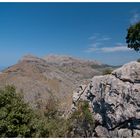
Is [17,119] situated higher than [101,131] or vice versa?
→ [17,119]

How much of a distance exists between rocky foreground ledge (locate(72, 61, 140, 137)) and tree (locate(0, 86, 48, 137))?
71.4 feet

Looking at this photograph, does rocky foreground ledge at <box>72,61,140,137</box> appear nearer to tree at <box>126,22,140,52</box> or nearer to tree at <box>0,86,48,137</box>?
tree at <box>126,22,140,52</box>

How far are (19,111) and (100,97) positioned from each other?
25802mm

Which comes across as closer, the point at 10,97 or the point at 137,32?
the point at 10,97

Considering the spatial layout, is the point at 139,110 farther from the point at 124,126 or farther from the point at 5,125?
the point at 5,125

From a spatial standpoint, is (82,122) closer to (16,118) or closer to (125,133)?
(125,133)

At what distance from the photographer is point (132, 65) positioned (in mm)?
37719

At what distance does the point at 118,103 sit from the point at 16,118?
79.5 ft

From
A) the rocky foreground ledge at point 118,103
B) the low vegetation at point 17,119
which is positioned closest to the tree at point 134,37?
the rocky foreground ledge at point 118,103

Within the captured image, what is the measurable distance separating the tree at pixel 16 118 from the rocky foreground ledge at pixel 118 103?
21.8 metres

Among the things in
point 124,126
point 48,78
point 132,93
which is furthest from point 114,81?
point 48,78

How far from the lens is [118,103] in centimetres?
3647

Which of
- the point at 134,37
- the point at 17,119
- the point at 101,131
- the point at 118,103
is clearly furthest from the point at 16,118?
the point at 134,37

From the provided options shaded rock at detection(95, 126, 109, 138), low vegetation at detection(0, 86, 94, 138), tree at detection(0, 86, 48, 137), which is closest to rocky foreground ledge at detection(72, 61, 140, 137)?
shaded rock at detection(95, 126, 109, 138)
